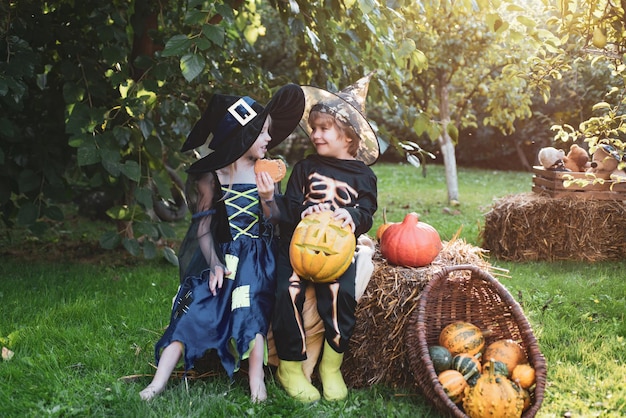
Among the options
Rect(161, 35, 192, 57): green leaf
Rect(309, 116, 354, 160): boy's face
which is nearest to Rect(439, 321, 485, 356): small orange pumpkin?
Rect(309, 116, 354, 160): boy's face

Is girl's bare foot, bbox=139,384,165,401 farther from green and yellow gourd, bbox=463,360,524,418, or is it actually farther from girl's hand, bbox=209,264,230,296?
green and yellow gourd, bbox=463,360,524,418

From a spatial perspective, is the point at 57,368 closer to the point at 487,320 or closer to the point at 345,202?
the point at 345,202

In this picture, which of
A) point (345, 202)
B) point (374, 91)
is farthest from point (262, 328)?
point (374, 91)

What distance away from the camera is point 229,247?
284cm

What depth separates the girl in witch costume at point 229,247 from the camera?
8.77 ft

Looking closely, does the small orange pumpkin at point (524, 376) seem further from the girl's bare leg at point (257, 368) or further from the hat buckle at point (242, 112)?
the hat buckle at point (242, 112)

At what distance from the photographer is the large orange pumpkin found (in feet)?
Answer: 9.46

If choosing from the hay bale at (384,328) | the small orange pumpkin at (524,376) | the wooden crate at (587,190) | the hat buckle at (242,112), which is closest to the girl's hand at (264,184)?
the hat buckle at (242,112)

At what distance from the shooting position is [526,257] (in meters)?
5.17

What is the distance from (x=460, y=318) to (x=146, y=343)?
5.34 ft

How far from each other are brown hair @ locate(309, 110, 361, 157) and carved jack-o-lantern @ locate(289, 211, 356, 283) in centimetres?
41

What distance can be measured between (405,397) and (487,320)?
52 centimetres

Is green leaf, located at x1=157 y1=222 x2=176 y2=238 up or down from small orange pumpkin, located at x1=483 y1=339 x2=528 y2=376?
up

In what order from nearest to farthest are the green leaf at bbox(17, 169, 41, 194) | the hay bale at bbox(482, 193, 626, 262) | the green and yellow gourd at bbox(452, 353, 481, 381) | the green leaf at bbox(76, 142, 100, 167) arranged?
the green and yellow gourd at bbox(452, 353, 481, 381), the green leaf at bbox(76, 142, 100, 167), the green leaf at bbox(17, 169, 41, 194), the hay bale at bbox(482, 193, 626, 262)
